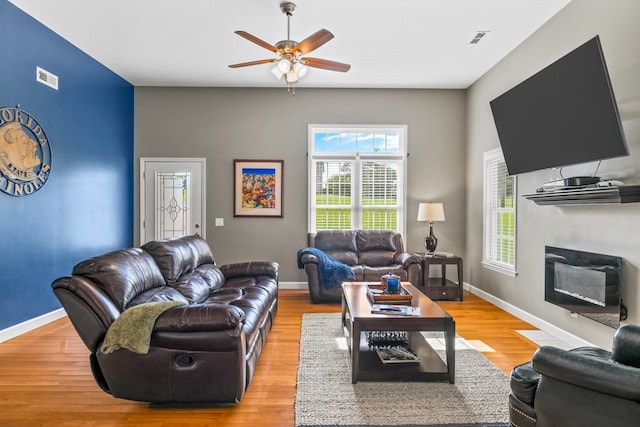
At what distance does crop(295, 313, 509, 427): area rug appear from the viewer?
2164 mm

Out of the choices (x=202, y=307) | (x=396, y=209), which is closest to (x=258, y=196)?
(x=396, y=209)

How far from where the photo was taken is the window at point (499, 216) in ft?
15.2

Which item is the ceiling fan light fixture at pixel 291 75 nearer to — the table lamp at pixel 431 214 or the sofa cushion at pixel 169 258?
the sofa cushion at pixel 169 258

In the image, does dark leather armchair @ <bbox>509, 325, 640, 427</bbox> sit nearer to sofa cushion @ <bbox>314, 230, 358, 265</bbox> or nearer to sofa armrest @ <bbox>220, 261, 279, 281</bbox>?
sofa armrest @ <bbox>220, 261, 279, 281</bbox>

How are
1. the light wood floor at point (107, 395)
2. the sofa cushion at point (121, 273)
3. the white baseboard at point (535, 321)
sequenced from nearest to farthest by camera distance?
the light wood floor at point (107, 395)
the sofa cushion at point (121, 273)
the white baseboard at point (535, 321)

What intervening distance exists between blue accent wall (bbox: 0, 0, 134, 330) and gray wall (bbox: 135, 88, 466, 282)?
656 mm

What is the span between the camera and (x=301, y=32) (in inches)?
162

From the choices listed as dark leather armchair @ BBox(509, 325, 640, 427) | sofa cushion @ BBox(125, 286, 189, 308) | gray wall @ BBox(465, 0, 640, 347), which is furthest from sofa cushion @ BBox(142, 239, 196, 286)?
gray wall @ BBox(465, 0, 640, 347)

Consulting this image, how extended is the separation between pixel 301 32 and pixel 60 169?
3.07 meters

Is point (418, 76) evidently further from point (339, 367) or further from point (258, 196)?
point (339, 367)

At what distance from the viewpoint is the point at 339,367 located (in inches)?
113

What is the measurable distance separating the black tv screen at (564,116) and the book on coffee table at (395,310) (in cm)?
179

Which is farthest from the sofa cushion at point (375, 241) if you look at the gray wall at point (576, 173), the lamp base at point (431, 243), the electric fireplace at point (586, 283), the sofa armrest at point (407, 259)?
the electric fireplace at point (586, 283)

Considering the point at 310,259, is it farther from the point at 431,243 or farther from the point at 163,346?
the point at 163,346
